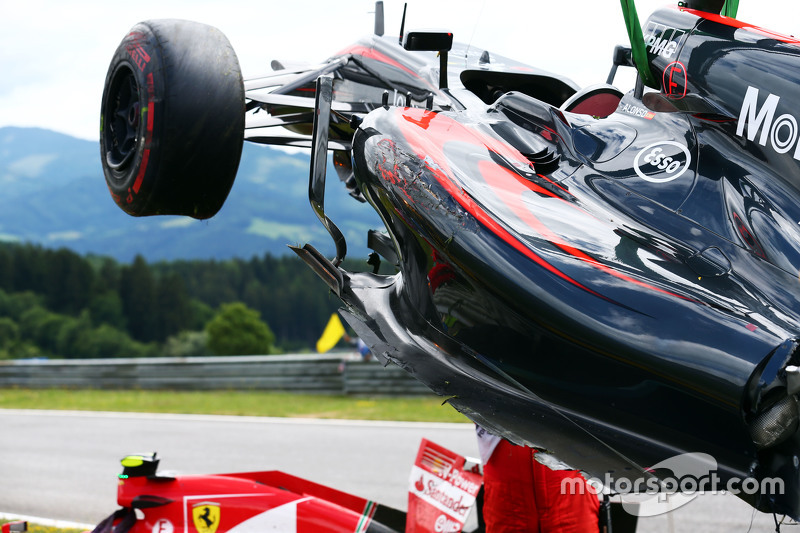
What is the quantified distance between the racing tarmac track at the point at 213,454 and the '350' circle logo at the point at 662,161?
11.4 feet

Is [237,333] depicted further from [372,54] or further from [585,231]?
[585,231]

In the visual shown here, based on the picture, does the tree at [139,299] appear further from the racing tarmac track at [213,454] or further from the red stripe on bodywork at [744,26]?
the red stripe on bodywork at [744,26]

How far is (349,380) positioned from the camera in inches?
473

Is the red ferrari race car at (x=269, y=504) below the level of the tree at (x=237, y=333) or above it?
above

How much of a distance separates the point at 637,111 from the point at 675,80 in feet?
0.52

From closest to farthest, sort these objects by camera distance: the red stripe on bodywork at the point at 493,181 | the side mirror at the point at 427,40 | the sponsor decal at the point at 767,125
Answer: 1. the red stripe on bodywork at the point at 493,181
2. the sponsor decal at the point at 767,125
3. the side mirror at the point at 427,40

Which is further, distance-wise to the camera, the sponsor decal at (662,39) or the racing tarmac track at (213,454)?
the racing tarmac track at (213,454)

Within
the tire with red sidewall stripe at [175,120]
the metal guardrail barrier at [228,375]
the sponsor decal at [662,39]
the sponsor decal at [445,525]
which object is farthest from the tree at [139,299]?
the sponsor decal at [662,39]

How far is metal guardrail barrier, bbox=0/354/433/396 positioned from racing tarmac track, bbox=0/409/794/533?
1.75 m

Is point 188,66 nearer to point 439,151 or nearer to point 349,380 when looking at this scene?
point 439,151

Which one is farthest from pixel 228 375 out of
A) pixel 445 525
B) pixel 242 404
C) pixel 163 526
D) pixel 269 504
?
pixel 445 525

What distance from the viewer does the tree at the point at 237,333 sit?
1232 inches

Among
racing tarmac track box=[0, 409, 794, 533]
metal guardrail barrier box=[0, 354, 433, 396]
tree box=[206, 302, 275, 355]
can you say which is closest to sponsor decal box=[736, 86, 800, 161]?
racing tarmac track box=[0, 409, 794, 533]

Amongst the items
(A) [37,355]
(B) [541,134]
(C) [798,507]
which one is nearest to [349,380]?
(B) [541,134]
